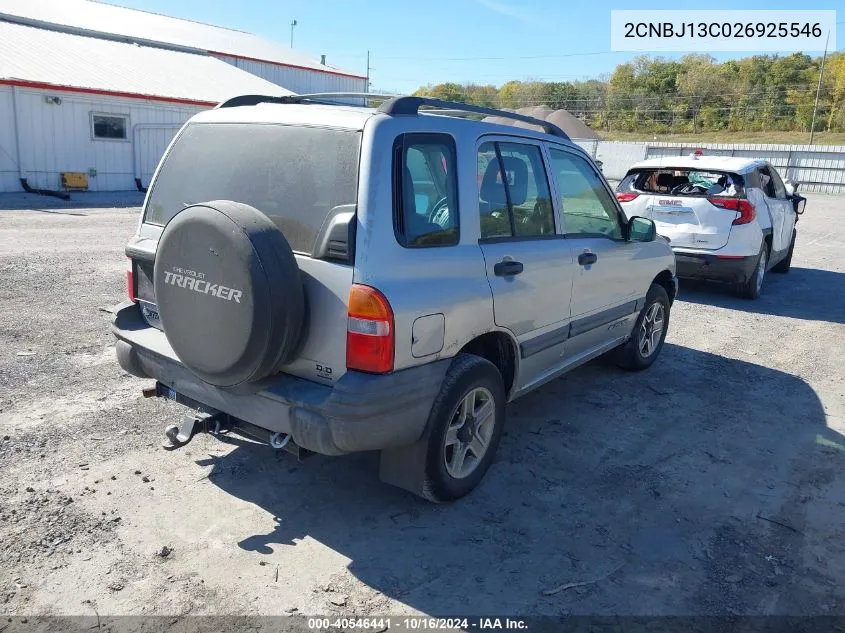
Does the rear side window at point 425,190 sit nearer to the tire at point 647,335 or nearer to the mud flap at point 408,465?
the mud flap at point 408,465

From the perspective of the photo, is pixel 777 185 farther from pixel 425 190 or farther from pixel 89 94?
pixel 89 94

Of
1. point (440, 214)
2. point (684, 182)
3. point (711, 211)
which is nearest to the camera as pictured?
point (440, 214)

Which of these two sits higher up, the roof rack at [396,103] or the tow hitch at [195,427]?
the roof rack at [396,103]

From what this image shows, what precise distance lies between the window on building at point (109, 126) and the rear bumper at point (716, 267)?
17.7m

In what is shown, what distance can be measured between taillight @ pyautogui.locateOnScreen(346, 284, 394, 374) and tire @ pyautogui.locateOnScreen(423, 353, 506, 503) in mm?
479

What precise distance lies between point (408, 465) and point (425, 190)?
1380mm

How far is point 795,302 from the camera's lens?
9.30 metres

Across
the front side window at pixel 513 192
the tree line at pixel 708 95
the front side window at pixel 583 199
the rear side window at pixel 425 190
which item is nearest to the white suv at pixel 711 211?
the front side window at pixel 583 199

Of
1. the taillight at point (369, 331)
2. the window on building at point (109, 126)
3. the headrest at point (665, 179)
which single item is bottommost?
the taillight at point (369, 331)

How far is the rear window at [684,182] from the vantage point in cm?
861

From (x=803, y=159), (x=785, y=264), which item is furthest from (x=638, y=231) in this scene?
(x=803, y=159)

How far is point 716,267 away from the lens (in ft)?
28.4

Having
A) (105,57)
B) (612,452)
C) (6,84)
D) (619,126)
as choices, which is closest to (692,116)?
(619,126)

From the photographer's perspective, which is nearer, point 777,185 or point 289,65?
point 777,185
